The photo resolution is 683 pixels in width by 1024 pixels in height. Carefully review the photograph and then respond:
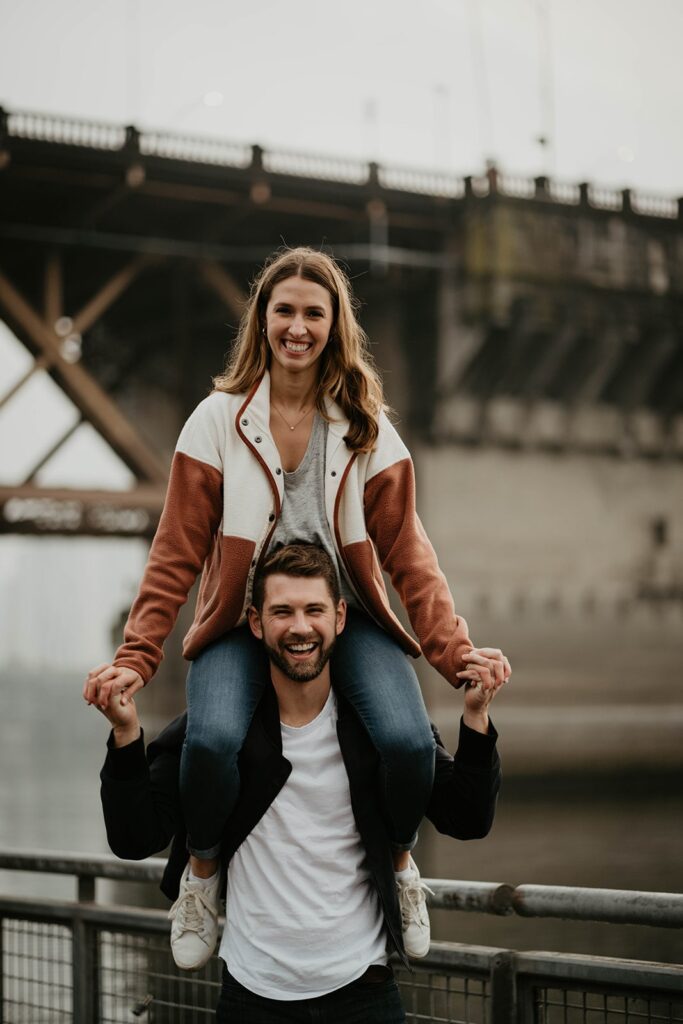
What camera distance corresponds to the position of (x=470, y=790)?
2879mm

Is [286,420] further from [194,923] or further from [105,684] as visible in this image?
[194,923]

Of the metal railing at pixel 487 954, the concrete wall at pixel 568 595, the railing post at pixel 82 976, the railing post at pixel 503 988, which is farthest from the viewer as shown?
the concrete wall at pixel 568 595

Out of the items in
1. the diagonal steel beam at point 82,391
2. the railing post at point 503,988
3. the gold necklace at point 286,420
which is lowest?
the railing post at point 503,988

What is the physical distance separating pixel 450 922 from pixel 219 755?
10.4 meters

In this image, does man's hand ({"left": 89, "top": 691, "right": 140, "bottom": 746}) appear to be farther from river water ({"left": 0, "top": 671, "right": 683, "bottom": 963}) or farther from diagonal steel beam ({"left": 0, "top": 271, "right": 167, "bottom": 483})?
diagonal steel beam ({"left": 0, "top": 271, "right": 167, "bottom": 483})

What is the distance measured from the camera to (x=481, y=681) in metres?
2.84

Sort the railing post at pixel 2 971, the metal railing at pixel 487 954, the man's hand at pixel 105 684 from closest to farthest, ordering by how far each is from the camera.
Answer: the man's hand at pixel 105 684
the metal railing at pixel 487 954
the railing post at pixel 2 971

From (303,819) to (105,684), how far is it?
504 mm

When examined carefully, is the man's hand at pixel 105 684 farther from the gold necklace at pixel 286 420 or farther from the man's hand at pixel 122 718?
the gold necklace at pixel 286 420

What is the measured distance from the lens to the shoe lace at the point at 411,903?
9.66 ft

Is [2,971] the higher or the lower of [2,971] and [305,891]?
the lower

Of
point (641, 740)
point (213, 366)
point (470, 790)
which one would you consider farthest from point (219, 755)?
point (641, 740)

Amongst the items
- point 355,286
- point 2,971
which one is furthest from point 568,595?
point 2,971

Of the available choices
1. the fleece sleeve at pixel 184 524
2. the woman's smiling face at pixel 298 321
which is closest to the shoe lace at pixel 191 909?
the fleece sleeve at pixel 184 524
